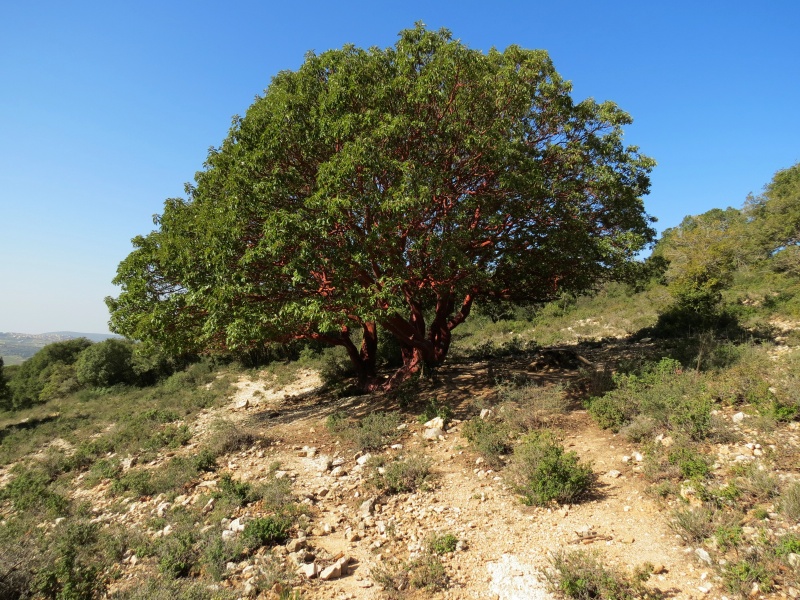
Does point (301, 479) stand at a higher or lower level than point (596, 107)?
lower

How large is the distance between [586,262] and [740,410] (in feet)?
15.8

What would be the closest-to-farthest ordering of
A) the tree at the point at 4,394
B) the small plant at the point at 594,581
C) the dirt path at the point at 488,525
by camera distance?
the small plant at the point at 594,581 → the dirt path at the point at 488,525 → the tree at the point at 4,394

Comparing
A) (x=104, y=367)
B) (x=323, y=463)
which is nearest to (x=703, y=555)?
(x=323, y=463)

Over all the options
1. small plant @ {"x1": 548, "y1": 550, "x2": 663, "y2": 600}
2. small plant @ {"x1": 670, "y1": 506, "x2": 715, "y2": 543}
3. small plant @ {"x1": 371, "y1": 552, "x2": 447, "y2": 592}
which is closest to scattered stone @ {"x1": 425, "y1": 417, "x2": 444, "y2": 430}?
small plant @ {"x1": 371, "y1": 552, "x2": 447, "y2": 592}

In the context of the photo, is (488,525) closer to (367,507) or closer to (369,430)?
(367,507)

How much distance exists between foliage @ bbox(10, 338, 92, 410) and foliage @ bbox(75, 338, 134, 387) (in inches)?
152

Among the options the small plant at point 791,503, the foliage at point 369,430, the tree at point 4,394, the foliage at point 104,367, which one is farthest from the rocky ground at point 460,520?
the tree at point 4,394

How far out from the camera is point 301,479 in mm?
6742

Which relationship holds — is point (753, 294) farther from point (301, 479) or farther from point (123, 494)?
point (123, 494)

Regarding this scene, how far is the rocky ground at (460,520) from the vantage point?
13.0 ft

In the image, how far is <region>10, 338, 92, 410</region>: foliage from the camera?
29811mm

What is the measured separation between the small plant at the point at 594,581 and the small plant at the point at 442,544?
1116 mm

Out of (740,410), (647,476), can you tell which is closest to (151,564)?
(647,476)

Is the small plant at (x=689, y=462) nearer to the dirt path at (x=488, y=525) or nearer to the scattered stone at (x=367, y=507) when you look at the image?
the dirt path at (x=488, y=525)
